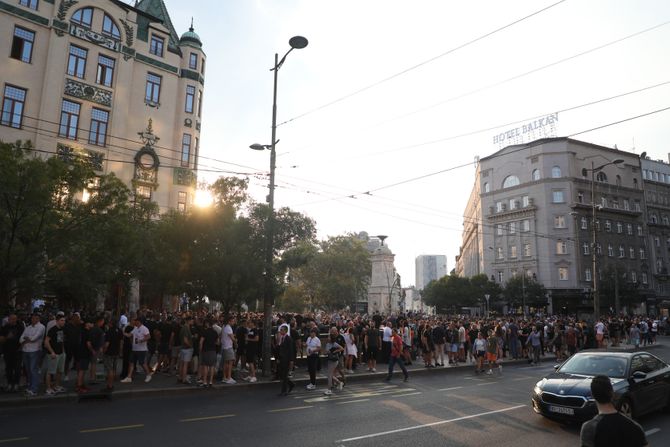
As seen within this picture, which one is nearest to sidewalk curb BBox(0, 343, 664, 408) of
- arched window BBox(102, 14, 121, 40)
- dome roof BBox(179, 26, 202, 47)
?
arched window BBox(102, 14, 121, 40)

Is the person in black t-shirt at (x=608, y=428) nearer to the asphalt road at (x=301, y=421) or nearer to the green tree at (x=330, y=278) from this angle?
the asphalt road at (x=301, y=421)

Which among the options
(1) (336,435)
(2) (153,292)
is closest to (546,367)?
(1) (336,435)

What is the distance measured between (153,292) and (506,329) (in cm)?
2154

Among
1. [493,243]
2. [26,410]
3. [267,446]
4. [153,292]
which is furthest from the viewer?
[493,243]

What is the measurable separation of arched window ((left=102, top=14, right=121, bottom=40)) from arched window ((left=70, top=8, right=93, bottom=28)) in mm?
895

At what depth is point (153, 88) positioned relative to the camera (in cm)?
3462

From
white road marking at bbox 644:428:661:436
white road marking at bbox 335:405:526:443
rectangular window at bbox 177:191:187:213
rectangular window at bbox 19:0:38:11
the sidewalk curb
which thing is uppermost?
rectangular window at bbox 19:0:38:11

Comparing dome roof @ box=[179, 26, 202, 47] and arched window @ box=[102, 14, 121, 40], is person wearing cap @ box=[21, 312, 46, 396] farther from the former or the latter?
dome roof @ box=[179, 26, 202, 47]

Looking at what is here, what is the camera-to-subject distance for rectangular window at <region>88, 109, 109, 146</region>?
30.7 m

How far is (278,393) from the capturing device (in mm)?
13617

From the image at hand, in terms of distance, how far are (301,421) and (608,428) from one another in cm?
700

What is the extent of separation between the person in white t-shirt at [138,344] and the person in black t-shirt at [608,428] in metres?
12.8

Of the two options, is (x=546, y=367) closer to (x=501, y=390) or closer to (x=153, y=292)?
(x=501, y=390)

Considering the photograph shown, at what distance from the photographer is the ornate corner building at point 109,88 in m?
28.3
